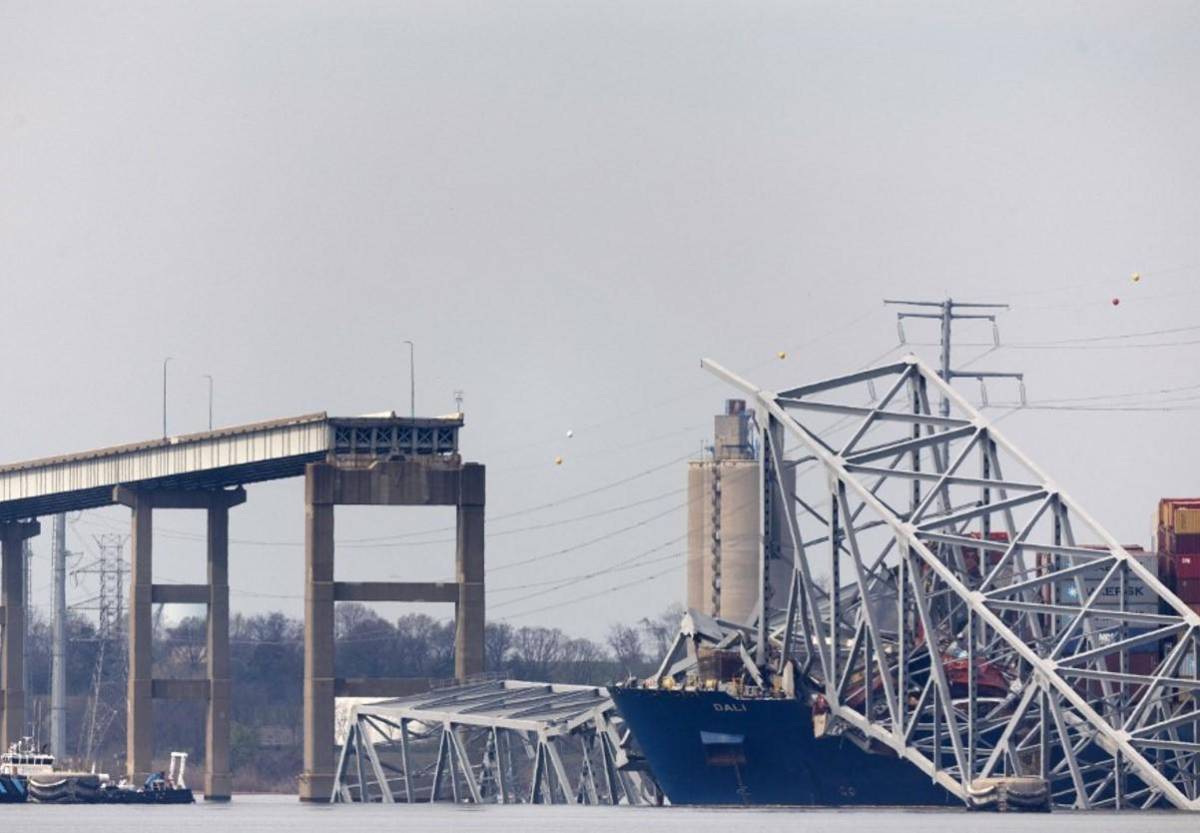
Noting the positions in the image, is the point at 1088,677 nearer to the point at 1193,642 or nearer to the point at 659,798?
the point at 1193,642

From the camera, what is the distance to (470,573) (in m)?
182

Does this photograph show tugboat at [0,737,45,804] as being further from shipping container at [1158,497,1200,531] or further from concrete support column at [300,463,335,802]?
shipping container at [1158,497,1200,531]

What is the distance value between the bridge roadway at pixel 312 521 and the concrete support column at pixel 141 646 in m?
0.06

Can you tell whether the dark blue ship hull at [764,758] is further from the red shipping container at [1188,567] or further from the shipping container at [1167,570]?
the shipping container at [1167,570]

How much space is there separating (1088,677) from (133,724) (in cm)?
7521

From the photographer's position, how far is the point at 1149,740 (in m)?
131

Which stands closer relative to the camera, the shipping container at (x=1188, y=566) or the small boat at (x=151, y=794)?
the shipping container at (x=1188, y=566)

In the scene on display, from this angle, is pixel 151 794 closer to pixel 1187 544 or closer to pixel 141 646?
pixel 141 646

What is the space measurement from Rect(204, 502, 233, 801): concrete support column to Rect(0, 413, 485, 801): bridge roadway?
0.19 ft

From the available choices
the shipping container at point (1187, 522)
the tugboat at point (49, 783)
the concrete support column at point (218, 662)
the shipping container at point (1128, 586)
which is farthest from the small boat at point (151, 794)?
the shipping container at point (1187, 522)

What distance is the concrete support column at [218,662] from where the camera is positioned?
623 feet

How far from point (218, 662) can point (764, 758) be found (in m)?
54.4

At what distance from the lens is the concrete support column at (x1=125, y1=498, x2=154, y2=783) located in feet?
621

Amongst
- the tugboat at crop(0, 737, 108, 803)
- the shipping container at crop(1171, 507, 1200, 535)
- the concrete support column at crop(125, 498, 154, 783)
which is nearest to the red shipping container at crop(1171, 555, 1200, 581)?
the shipping container at crop(1171, 507, 1200, 535)
